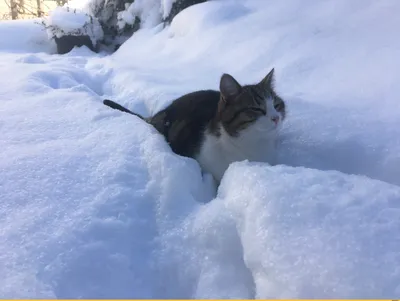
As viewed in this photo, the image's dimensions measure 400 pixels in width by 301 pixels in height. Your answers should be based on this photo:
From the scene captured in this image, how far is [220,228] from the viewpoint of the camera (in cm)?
111

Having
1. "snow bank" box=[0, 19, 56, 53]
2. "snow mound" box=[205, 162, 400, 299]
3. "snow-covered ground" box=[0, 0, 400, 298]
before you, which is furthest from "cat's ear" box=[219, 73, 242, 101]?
"snow bank" box=[0, 19, 56, 53]

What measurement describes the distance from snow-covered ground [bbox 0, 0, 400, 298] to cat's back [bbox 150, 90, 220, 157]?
98 millimetres

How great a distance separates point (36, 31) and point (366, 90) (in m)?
6.27

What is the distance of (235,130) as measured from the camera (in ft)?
5.41

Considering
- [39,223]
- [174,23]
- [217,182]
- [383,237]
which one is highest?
[383,237]

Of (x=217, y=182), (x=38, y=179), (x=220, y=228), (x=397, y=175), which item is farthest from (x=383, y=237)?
(x=38, y=179)

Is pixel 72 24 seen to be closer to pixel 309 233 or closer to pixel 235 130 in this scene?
pixel 235 130

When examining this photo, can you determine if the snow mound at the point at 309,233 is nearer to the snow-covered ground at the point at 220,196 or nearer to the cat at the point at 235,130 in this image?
the snow-covered ground at the point at 220,196

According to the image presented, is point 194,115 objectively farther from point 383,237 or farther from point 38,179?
point 383,237

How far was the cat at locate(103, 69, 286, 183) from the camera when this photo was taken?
1626 mm

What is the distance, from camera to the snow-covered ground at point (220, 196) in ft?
2.99

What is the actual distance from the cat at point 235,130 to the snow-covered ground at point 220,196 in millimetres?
102

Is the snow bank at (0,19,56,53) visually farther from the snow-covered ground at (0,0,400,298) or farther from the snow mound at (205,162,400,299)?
the snow mound at (205,162,400,299)

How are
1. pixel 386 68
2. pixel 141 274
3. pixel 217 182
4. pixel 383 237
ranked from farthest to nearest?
pixel 386 68
pixel 217 182
pixel 141 274
pixel 383 237
